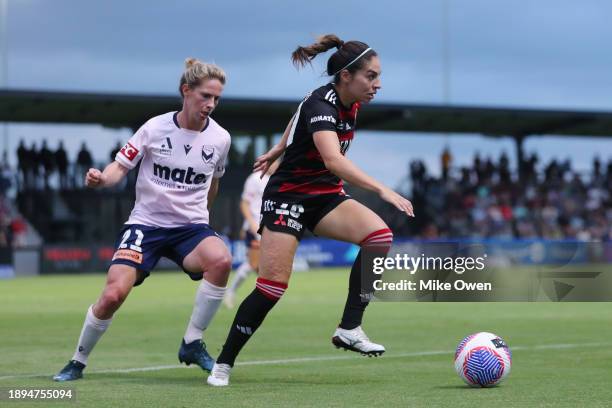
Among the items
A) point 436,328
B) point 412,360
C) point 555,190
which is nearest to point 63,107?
point 555,190

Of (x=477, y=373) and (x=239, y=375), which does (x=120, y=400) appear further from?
(x=477, y=373)

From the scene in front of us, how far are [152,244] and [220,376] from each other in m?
1.15

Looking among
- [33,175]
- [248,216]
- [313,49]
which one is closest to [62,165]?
[33,175]

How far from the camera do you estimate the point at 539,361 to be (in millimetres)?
9617

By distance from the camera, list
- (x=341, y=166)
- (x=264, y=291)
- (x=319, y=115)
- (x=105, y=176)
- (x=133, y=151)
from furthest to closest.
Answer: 1. (x=133, y=151)
2. (x=105, y=176)
3. (x=264, y=291)
4. (x=319, y=115)
5. (x=341, y=166)

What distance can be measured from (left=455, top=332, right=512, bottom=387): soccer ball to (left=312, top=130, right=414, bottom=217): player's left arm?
3.68ft

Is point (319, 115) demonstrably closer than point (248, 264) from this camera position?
Yes

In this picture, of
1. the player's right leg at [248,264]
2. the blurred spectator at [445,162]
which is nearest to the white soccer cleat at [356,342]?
the player's right leg at [248,264]

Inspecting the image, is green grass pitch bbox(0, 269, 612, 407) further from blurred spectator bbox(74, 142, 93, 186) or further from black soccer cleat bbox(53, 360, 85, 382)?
blurred spectator bbox(74, 142, 93, 186)

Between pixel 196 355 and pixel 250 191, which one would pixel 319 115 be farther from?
pixel 250 191

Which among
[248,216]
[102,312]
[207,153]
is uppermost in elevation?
[207,153]

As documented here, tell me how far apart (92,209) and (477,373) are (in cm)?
2925

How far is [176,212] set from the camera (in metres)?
8.59

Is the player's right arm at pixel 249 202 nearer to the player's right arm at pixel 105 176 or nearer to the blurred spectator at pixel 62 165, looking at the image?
the player's right arm at pixel 105 176
